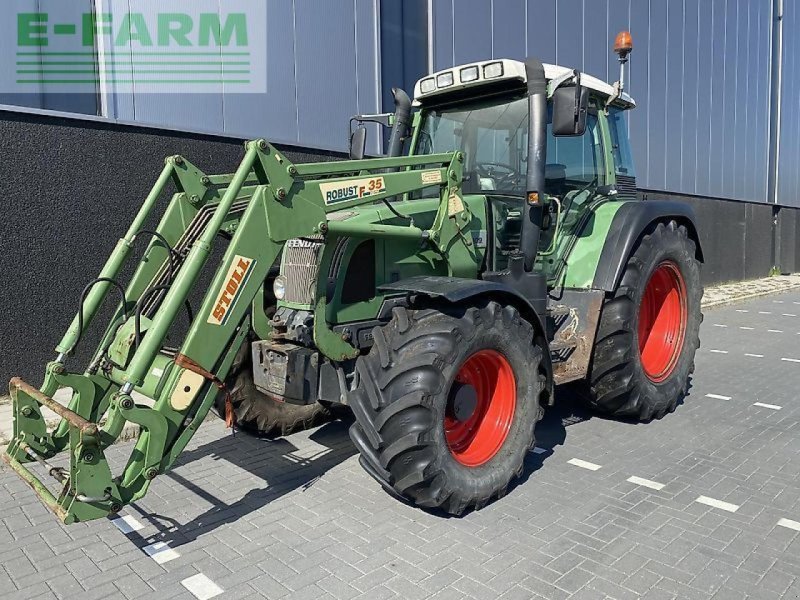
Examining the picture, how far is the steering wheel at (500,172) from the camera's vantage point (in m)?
4.73

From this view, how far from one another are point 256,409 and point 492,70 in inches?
111

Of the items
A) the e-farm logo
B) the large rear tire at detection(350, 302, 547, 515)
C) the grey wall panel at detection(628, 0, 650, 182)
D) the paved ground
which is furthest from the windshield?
the grey wall panel at detection(628, 0, 650, 182)

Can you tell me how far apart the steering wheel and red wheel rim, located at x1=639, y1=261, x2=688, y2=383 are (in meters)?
1.68

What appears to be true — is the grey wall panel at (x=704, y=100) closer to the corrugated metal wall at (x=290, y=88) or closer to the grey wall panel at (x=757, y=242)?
the grey wall panel at (x=757, y=242)

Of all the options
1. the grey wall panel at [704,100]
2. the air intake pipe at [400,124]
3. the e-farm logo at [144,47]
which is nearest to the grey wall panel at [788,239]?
the grey wall panel at [704,100]

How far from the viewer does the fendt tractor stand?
3213 millimetres

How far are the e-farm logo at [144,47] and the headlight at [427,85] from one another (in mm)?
2787

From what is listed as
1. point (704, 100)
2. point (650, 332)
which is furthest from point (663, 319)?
point (704, 100)

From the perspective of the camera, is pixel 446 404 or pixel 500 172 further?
pixel 500 172

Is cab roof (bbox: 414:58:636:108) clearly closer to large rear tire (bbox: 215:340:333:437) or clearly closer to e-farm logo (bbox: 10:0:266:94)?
large rear tire (bbox: 215:340:333:437)

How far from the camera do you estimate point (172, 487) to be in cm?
401

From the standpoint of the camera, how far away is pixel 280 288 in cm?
415

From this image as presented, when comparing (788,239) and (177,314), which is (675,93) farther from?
(177,314)

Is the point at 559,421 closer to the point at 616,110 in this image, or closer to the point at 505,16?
the point at 616,110
